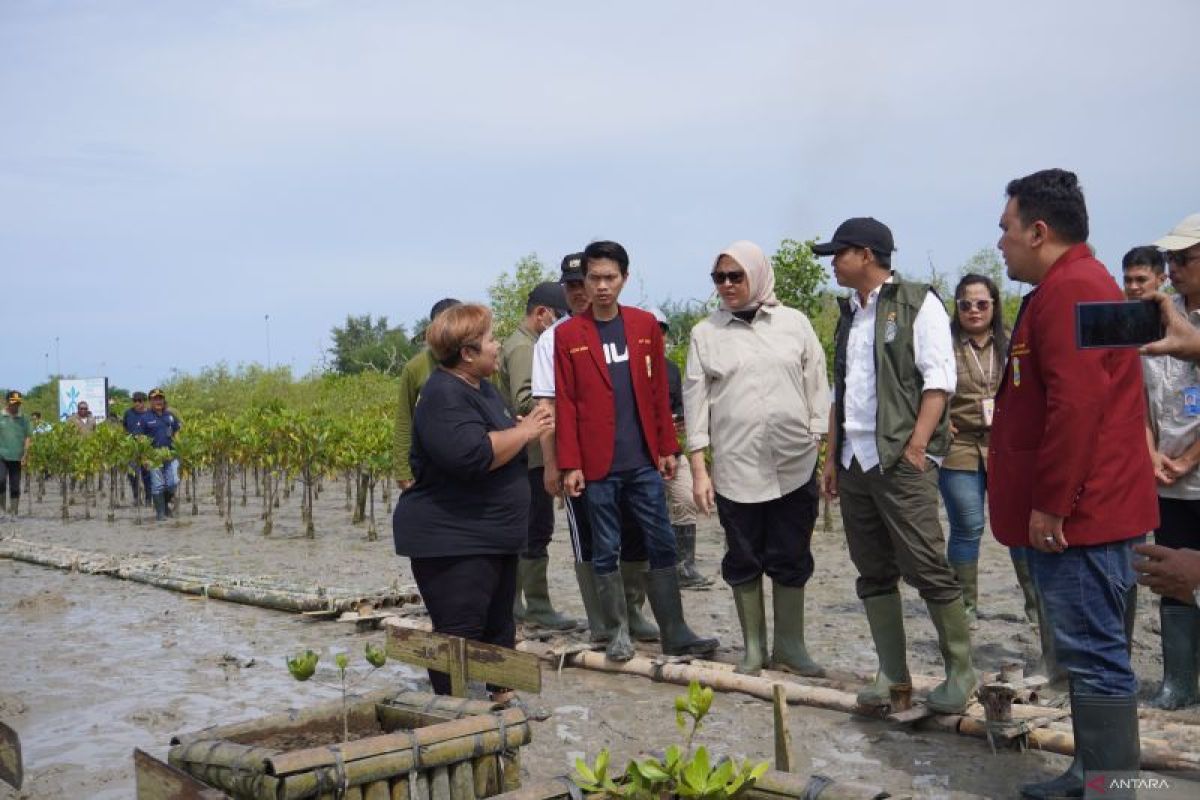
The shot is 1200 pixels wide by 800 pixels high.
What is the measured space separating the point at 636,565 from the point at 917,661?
149cm

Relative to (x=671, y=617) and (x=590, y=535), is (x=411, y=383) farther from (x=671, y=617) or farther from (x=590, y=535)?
(x=671, y=617)

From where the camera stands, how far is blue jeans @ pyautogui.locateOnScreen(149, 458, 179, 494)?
626 inches

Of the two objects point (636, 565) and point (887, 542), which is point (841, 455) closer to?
point (887, 542)

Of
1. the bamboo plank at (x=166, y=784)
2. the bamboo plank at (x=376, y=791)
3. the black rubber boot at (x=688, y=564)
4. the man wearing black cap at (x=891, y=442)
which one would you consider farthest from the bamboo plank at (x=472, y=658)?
the black rubber boot at (x=688, y=564)

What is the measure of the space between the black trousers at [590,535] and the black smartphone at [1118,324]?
Result: 10.8ft

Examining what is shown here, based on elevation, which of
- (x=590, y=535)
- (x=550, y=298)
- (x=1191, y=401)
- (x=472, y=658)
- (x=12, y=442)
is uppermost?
(x=550, y=298)

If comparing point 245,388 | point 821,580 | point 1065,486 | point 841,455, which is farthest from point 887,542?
point 245,388

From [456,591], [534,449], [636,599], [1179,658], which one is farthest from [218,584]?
[1179,658]

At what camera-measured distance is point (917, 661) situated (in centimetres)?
593

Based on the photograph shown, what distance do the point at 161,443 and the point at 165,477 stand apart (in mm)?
620

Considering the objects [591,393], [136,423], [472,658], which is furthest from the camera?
[136,423]

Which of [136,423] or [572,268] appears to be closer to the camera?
[572,268]

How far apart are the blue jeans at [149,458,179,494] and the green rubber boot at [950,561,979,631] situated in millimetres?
11878

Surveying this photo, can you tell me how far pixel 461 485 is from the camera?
4594 mm
